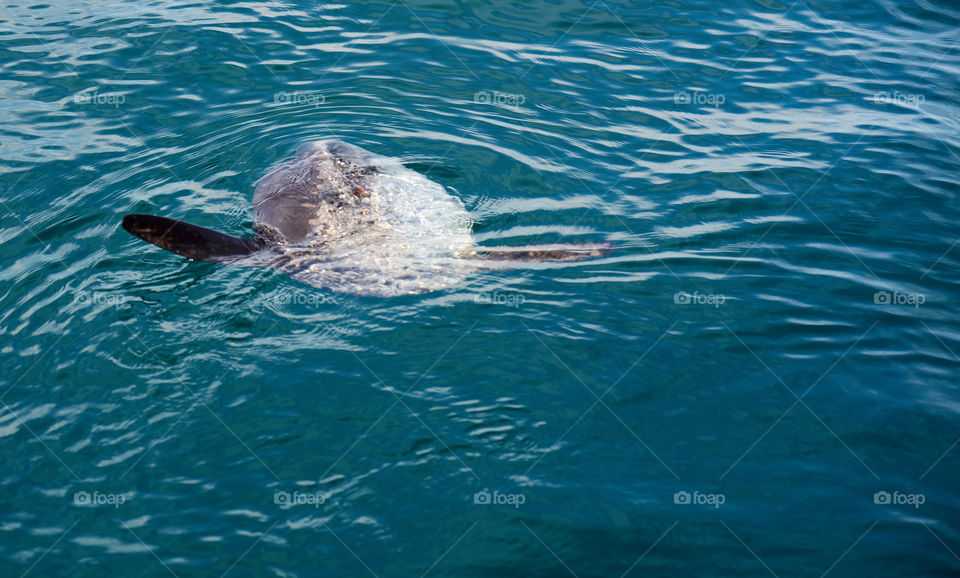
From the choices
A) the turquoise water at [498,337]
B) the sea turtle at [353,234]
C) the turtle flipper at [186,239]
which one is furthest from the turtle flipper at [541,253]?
the turtle flipper at [186,239]

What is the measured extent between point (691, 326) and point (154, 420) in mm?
3691

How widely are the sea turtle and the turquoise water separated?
0.17 m

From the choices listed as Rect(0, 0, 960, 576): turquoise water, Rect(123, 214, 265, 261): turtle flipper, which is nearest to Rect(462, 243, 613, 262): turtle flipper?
Rect(0, 0, 960, 576): turquoise water

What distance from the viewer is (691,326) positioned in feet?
18.4

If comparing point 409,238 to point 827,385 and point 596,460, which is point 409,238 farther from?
point 827,385

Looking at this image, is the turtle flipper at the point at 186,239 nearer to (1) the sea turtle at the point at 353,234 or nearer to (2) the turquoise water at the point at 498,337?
(1) the sea turtle at the point at 353,234

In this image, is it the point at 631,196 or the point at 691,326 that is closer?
the point at 691,326

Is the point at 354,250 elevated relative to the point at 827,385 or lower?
elevated

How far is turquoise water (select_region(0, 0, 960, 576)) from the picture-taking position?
13.5 ft

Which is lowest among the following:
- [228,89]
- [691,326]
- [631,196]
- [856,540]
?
[856,540]

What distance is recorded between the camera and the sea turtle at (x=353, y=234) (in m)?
5.66

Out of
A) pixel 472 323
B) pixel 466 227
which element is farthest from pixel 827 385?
pixel 466 227

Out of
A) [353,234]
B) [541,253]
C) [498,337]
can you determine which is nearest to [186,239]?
[353,234]

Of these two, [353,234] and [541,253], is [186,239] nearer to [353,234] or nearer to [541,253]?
[353,234]
